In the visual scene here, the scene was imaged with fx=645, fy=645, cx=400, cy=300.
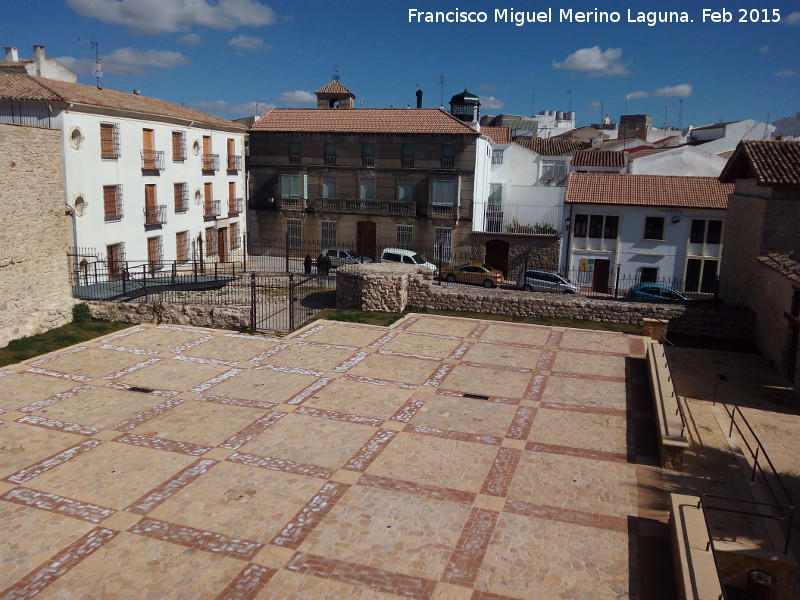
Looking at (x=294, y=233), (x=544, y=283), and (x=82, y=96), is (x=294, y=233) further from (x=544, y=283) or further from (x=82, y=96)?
(x=544, y=283)

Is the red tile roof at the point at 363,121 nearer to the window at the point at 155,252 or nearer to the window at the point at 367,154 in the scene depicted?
the window at the point at 367,154

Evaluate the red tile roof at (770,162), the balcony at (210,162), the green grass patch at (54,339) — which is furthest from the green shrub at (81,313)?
the red tile roof at (770,162)

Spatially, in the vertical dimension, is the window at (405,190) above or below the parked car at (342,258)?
above

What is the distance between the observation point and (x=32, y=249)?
18688mm

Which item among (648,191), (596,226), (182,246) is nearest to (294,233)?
(182,246)

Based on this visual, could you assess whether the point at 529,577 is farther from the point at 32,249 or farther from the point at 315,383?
the point at 32,249

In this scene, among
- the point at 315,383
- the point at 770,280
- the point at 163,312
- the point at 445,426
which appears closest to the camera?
the point at 445,426

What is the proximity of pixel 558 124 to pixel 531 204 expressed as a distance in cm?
4951

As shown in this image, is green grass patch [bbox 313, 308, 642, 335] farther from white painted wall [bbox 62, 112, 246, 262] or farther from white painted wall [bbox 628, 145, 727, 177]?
white painted wall [bbox 628, 145, 727, 177]

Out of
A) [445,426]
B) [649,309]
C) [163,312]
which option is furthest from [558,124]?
A: [445,426]

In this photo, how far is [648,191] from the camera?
105 ft

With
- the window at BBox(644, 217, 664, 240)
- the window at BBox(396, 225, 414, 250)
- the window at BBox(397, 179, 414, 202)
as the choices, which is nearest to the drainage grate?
A: the window at BBox(644, 217, 664, 240)

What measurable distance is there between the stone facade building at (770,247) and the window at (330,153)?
20.7m

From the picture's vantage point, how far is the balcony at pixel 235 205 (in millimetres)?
35812
